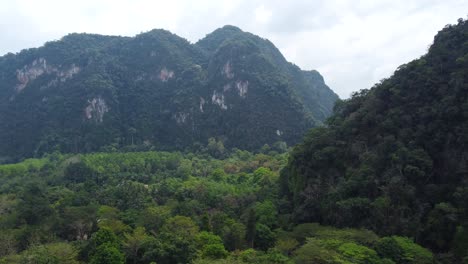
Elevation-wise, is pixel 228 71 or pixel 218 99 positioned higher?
pixel 228 71

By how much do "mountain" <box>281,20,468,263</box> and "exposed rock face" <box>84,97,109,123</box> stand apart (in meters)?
73.2

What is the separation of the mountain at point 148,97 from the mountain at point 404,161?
1877 inches

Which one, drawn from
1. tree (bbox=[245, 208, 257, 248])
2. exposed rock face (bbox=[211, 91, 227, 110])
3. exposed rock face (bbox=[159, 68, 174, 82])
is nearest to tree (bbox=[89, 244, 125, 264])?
tree (bbox=[245, 208, 257, 248])

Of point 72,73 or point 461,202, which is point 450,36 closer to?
point 461,202

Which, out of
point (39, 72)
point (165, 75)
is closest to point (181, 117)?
point (165, 75)

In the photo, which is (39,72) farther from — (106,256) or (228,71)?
(106,256)

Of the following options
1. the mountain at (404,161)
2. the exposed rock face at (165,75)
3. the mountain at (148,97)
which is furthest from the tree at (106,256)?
the exposed rock face at (165,75)

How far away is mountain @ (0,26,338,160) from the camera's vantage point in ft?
290

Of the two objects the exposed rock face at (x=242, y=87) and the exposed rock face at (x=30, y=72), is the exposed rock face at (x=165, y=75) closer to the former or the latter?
the exposed rock face at (x=242, y=87)

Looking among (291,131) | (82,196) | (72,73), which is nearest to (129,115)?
(72,73)

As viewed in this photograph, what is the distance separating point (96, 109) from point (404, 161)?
86010 millimetres

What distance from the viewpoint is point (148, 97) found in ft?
355

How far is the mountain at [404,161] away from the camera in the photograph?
25247 millimetres

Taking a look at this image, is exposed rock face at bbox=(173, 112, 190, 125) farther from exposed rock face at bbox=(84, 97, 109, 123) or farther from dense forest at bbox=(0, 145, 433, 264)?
dense forest at bbox=(0, 145, 433, 264)
